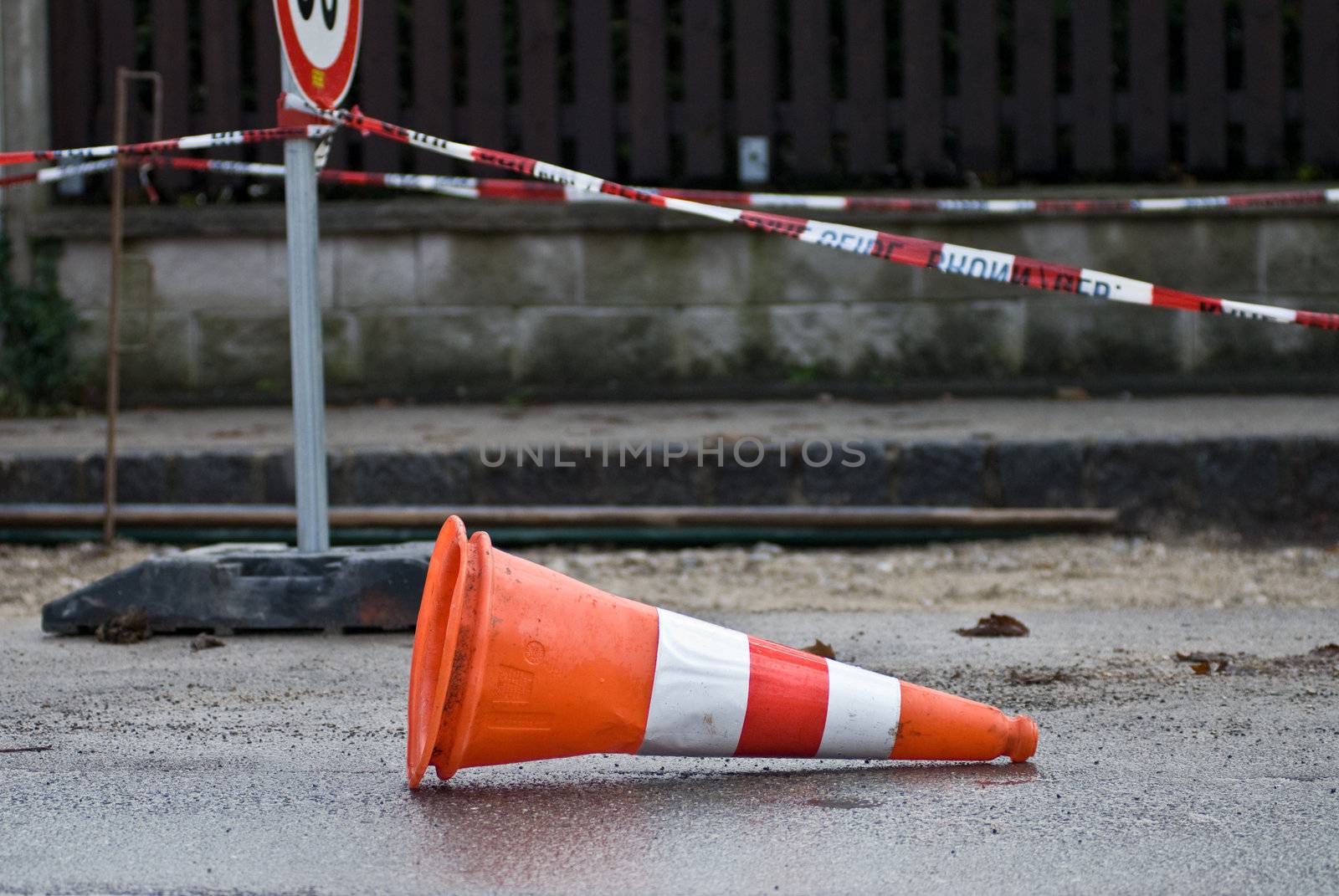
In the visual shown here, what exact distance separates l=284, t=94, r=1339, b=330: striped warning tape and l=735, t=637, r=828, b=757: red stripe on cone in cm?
177

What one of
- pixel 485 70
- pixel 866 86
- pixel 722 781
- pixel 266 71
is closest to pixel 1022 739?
pixel 722 781

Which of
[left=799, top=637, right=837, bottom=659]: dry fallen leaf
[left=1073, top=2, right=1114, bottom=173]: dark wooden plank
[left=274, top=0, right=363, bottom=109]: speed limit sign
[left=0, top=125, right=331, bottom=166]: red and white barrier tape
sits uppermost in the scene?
[left=1073, top=2, right=1114, bottom=173]: dark wooden plank

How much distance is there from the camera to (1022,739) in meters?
2.96

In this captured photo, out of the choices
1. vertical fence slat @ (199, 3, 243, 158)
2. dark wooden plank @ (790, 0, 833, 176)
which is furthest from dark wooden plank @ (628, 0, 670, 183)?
vertical fence slat @ (199, 3, 243, 158)

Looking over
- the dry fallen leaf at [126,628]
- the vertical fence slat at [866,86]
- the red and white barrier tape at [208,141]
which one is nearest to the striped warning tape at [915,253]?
the red and white barrier tape at [208,141]

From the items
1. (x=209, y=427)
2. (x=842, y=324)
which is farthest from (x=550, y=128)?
(x=209, y=427)

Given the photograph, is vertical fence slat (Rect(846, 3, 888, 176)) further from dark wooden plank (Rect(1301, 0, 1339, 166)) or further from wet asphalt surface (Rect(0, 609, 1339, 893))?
wet asphalt surface (Rect(0, 609, 1339, 893))

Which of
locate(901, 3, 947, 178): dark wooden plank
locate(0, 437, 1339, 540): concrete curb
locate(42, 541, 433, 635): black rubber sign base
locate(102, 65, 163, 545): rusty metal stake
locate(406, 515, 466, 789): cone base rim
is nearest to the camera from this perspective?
locate(406, 515, 466, 789): cone base rim

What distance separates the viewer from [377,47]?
8.01m

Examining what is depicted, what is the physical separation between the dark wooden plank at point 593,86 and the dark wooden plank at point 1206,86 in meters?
3.10

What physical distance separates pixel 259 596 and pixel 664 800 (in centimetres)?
205

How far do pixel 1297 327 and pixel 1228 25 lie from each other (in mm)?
1715

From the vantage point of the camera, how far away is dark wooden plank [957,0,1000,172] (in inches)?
306

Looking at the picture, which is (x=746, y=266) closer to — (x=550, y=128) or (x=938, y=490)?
(x=550, y=128)
